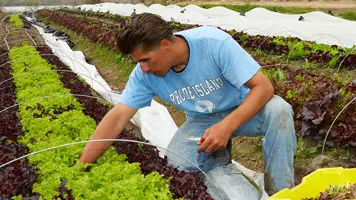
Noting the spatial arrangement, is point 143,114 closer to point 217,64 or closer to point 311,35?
point 217,64

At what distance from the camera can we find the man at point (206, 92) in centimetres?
312

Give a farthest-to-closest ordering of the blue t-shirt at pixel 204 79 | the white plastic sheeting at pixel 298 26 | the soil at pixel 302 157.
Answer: the white plastic sheeting at pixel 298 26 < the soil at pixel 302 157 < the blue t-shirt at pixel 204 79

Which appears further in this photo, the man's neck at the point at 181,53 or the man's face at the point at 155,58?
the man's neck at the point at 181,53

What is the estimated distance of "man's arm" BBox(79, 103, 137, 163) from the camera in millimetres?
3461

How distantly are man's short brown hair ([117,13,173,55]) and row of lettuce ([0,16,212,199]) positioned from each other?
100cm

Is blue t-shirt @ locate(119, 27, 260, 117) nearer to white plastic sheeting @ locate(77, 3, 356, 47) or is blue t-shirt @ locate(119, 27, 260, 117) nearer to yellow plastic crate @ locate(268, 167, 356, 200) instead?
yellow plastic crate @ locate(268, 167, 356, 200)

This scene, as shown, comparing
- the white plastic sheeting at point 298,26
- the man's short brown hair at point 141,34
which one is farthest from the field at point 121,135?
the white plastic sheeting at point 298,26

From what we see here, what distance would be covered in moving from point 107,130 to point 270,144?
1385 mm

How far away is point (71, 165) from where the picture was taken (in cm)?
371

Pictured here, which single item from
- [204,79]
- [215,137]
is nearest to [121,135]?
[204,79]

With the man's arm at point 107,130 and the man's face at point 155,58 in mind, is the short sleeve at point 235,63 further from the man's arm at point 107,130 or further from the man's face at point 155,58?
the man's arm at point 107,130

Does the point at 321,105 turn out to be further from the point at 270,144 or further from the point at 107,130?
the point at 107,130

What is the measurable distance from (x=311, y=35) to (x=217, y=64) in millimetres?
7503

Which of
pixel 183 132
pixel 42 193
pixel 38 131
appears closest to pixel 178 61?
pixel 183 132
